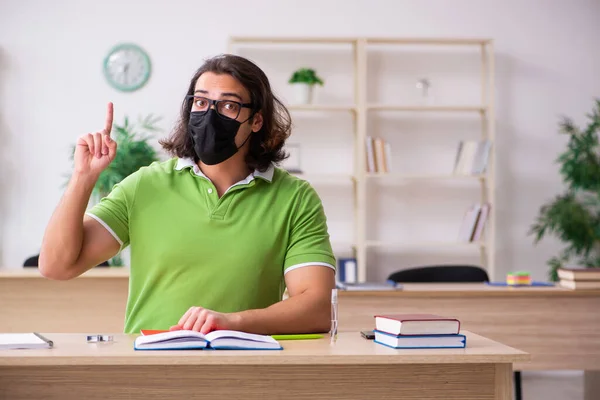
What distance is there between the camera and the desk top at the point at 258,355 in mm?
1641

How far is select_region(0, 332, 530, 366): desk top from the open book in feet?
0.07

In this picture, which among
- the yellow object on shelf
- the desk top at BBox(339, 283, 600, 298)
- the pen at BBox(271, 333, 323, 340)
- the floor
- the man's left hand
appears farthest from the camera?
the floor

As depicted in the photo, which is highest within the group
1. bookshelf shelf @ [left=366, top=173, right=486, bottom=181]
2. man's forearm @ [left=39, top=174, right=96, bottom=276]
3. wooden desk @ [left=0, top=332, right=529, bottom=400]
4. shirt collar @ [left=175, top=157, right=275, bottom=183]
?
shirt collar @ [left=175, top=157, right=275, bottom=183]

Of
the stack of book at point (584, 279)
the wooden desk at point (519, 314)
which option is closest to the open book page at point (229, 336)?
the wooden desk at point (519, 314)

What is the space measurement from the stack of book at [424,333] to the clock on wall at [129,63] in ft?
14.3

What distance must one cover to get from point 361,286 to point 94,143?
200cm

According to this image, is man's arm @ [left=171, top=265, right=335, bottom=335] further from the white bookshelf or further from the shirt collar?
the white bookshelf

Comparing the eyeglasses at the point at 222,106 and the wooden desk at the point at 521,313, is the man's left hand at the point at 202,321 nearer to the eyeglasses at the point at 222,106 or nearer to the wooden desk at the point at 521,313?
the eyeglasses at the point at 222,106

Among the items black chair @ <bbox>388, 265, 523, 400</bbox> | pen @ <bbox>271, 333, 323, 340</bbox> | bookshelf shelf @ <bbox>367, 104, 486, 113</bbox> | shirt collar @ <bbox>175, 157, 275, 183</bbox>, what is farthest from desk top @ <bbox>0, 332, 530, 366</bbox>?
bookshelf shelf @ <bbox>367, 104, 486, 113</bbox>

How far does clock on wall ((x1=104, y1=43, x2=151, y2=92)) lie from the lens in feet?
19.0

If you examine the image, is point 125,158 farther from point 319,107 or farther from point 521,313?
A: point 521,313

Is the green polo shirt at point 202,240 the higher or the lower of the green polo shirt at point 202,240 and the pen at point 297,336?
the higher

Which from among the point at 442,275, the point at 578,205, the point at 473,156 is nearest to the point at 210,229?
the point at 442,275

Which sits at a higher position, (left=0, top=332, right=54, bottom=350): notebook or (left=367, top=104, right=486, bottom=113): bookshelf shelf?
(left=367, top=104, right=486, bottom=113): bookshelf shelf
